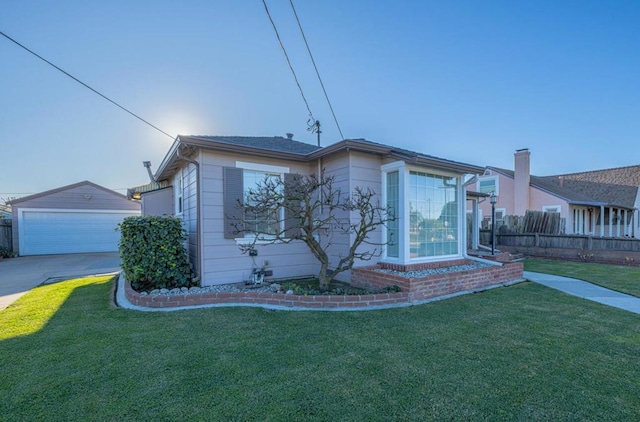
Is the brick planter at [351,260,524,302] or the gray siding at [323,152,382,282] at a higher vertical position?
the gray siding at [323,152,382,282]

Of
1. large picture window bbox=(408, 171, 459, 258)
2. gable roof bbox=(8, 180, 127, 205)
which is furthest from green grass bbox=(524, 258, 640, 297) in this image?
gable roof bbox=(8, 180, 127, 205)

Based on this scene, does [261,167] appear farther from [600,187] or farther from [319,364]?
[600,187]

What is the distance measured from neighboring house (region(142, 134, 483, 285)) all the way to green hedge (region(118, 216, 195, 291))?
0.45 metres

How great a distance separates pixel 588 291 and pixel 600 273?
3.08 m

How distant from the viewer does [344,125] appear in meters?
11.3

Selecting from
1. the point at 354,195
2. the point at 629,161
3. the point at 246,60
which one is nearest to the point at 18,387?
the point at 354,195

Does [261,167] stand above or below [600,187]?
below

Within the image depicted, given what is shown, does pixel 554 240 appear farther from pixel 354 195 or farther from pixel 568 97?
pixel 354 195

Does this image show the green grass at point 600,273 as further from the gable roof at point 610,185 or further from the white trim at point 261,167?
the gable roof at point 610,185

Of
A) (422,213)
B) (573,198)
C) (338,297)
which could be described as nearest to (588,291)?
(422,213)

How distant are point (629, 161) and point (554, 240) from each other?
69.7 feet

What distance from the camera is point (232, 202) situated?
6.36 meters

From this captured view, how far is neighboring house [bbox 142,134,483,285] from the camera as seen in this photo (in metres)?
6.17

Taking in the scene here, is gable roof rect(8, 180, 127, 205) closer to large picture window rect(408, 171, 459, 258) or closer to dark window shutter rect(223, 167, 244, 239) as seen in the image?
dark window shutter rect(223, 167, 244, 239)
